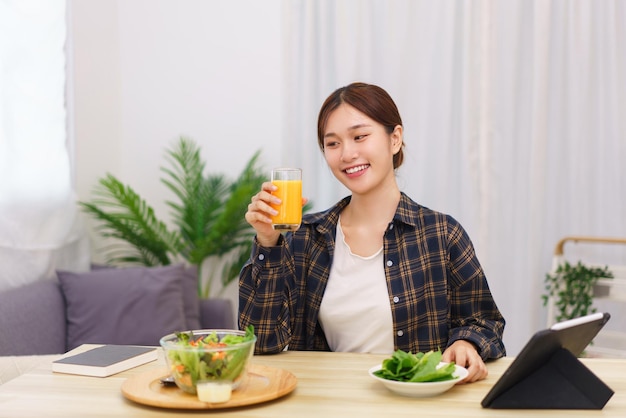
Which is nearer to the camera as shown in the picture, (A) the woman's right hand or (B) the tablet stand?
(B) the tablet stand

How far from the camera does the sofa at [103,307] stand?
3383 mm

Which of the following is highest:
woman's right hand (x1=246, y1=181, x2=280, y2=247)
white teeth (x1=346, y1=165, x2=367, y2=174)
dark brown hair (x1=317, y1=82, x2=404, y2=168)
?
dark brown hair (x1=317, y1=82, x2=404, y2=168)

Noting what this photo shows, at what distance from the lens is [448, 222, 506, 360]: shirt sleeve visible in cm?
204

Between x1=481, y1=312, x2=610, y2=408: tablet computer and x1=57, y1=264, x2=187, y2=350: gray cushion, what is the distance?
7.45 ft

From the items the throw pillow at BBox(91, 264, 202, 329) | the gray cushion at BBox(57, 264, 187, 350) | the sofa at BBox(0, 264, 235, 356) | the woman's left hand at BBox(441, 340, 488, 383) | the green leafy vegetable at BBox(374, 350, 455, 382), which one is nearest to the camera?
the green leafy vegetable at BBox(374, 350, 455, 382)

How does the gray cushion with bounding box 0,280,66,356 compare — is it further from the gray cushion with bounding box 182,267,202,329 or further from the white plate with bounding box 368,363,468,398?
the white plate with bounding box 368,363,468,398

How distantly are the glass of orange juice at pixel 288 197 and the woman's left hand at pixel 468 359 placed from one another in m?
0.46

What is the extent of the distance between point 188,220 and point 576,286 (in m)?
1.90

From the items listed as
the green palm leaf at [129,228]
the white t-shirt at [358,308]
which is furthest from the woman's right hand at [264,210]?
the green palm leaf at [129,228]

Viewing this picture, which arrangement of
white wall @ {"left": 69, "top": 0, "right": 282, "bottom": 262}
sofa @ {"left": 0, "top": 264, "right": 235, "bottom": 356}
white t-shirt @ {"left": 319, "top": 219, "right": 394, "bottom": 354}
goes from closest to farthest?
white t-shirt @ {"left": 319, "top": 219, "right": 394, "bottom": 354} → sofa @ {"left": 0, "top": 264, "right": 235, "bottom": 356} → white wall @ {"left": 69, "top": 0, "right": 282, "bottom": 262}

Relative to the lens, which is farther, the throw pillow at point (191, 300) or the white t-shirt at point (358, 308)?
the throw pillow at point (191, 300)

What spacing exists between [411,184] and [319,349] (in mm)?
2106

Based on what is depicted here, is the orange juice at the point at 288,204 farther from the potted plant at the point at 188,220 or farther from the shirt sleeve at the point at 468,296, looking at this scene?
the potted plant at the point at 188,220

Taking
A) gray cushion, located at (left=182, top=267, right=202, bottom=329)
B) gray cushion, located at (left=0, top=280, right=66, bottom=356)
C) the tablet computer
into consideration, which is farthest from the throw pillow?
the tablet computer
